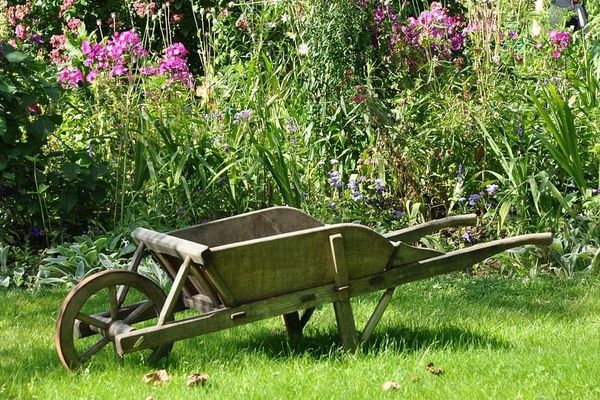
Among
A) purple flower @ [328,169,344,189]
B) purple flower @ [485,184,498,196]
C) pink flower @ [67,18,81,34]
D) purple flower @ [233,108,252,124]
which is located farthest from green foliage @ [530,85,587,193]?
pink flower @ [67,18,81,34]

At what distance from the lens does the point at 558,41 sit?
283 inches

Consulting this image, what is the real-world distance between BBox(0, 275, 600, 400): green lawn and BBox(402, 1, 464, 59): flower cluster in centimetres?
245

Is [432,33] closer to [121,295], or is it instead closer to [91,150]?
[91,150]

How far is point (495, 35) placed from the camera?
722 cm

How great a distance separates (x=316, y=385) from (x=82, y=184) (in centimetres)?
351

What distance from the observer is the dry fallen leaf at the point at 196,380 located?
3785 millimetres

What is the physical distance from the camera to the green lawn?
3.70 meters

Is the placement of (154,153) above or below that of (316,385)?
above

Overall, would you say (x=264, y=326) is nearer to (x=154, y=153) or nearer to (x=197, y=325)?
(x=197, y=325)

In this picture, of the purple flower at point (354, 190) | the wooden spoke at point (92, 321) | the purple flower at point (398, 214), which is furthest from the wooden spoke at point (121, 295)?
the purple flower at point (398, 214)

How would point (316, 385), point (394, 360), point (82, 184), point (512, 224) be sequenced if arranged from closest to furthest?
→ point (316, 385)
point (394, 360)
point (512, 224)
point (82, 184)

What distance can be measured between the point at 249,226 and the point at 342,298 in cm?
65

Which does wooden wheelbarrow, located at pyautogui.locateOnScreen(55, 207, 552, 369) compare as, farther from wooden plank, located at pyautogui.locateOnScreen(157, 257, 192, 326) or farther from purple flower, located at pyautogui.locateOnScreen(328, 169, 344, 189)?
purple flower, located at pyautogui.locateOnScreen(328, 169, 344, 189)

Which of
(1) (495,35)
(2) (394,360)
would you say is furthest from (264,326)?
(1) (495,35)
